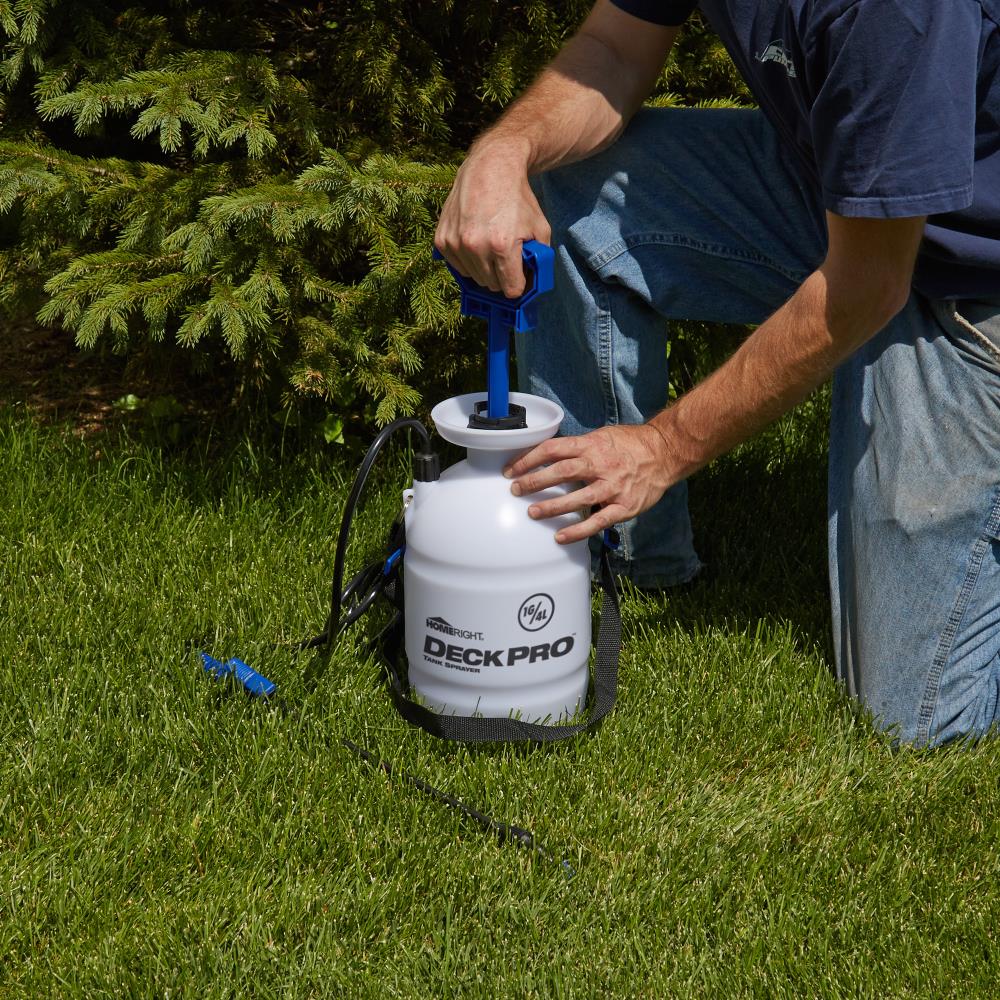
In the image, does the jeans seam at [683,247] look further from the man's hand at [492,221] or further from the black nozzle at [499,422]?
the black nozzle at [499,422]

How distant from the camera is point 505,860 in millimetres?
2195

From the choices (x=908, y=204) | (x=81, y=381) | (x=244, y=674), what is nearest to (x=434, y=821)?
(x=244, y=674)

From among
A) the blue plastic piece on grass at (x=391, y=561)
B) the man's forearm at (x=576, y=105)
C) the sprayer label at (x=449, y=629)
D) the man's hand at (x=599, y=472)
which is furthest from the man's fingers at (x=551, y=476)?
the man's forearm at (x=576, y=105)

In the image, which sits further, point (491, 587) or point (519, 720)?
point (519, 720)

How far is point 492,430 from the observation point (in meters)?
2.31

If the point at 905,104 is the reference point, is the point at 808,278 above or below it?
below

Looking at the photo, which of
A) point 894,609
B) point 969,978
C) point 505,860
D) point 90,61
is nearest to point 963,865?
point 969,978

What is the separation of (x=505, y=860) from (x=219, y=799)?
1.86ft

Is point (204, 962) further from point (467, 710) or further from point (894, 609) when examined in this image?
point (894, 609)

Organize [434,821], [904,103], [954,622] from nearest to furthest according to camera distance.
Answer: [904,103], [434,821], [954,622]

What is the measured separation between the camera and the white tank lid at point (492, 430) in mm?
2299

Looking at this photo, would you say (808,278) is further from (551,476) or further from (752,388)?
(551,476)

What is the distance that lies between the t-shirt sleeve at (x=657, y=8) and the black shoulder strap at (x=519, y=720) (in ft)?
4.07

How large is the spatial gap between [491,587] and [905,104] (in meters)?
1.12
